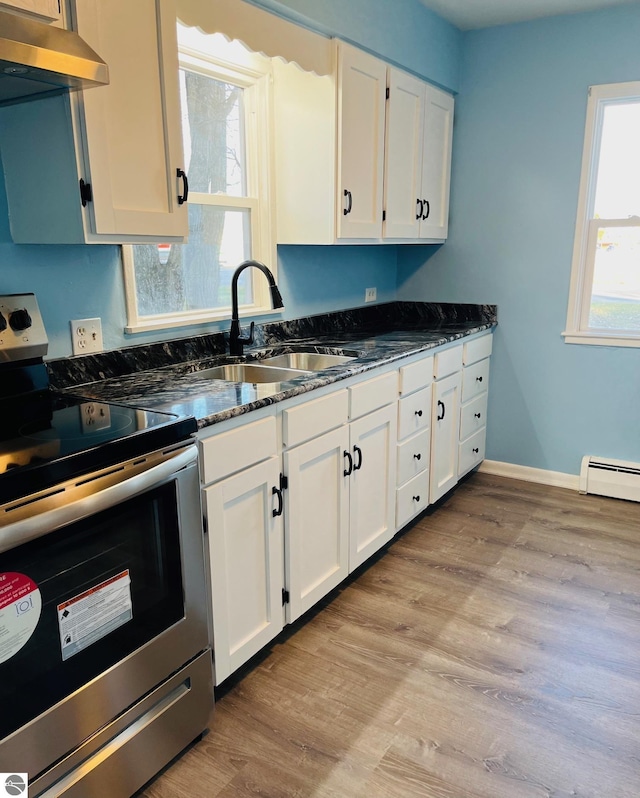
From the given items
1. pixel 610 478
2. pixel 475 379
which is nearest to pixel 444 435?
pixel 475 379

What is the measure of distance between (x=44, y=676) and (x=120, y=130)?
1384mm

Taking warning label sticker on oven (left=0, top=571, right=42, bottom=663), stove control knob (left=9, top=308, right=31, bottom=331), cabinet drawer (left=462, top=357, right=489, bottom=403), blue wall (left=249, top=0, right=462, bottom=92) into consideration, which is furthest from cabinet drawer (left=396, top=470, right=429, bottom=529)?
blue wall (left=249, top=0, right=462, bottom=92)

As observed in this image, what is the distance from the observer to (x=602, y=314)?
347cm

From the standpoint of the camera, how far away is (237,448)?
5.86 feet

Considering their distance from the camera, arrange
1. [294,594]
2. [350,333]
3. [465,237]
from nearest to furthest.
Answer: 1. [294,594]
2. [350,333]
3. [465,237]

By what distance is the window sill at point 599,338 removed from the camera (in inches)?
132

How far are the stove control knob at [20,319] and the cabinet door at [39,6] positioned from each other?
0.75m

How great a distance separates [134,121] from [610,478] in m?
3.01

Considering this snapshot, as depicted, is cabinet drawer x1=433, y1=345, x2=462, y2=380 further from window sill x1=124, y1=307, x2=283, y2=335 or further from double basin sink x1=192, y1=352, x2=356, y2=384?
window sill x1=124, y1=307, x2=283, y2=335

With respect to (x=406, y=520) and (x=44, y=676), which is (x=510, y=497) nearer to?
(x=406, y=520)

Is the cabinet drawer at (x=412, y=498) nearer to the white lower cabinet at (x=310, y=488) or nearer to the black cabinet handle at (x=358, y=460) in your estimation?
the white lower cabinet at (x=310, y=488)

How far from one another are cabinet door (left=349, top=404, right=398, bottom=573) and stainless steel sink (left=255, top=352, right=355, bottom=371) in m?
0.34

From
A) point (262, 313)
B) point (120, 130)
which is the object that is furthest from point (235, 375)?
point (120, 130)

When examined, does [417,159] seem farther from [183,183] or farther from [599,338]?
[183,183]
